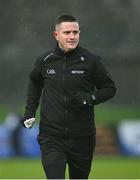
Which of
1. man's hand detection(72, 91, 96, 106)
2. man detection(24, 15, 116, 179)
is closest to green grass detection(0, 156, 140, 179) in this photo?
man detection(24, 15, 116, 179)

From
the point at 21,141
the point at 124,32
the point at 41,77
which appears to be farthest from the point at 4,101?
the point at 41,77

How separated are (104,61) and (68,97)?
5.31m

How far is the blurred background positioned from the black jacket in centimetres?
432

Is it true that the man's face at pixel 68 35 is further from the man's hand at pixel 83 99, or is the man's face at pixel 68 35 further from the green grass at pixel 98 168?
the green grass at pixel 98 168

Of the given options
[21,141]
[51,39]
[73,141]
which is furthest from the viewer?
[21,141]

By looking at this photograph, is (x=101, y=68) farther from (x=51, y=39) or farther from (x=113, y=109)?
(x=113, y=109)

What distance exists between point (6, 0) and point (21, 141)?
2314 mm

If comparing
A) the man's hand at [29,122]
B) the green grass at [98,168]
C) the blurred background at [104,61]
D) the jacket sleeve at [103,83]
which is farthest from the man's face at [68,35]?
the green grass at [98,168]

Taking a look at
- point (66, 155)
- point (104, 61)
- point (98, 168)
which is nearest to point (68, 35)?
point (66, 155)

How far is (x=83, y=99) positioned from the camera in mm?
6461

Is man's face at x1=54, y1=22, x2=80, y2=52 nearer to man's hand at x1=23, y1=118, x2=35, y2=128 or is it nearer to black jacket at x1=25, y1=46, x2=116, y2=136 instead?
black jacket at x1=25, y1=46, x2=116, y2=136

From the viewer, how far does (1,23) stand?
11.4 metres

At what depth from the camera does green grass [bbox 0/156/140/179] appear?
1172 cm

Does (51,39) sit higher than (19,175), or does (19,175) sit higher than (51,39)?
(51,39)
